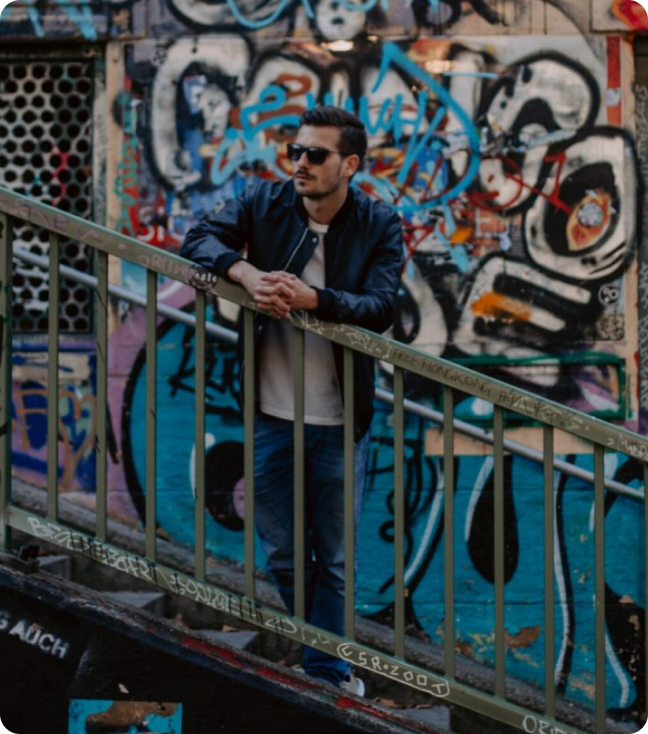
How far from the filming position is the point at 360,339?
3307 millimetres

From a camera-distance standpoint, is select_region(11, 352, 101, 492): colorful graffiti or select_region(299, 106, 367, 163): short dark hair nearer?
select_region(299, 106, 367, 163): short dark hair

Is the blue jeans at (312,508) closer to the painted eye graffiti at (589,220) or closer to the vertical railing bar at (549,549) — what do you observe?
the vertical railing bar at (549,549)

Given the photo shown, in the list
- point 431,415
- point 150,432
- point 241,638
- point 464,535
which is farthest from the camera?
point 464,535

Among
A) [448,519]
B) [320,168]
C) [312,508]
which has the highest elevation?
[320,168]

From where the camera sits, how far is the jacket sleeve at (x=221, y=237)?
3.43 meters

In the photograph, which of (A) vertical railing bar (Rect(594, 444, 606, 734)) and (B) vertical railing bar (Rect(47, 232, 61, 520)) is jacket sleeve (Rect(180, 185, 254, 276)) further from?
(A) vertical railing bar (Rect(594, 444, 606, 734))

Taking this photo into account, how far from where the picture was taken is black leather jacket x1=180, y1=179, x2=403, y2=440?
364 centimetres

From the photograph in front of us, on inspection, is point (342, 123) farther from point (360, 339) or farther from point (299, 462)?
point (299, 462)

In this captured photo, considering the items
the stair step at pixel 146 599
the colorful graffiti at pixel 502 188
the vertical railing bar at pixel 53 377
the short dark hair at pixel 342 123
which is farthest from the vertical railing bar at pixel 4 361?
the colorful graffiti at pixel 502 188

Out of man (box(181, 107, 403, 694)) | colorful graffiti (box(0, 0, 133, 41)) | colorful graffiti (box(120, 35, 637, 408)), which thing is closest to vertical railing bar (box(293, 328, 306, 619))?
man (box(181, 107, 403, 694))

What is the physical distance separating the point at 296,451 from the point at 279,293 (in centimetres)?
47

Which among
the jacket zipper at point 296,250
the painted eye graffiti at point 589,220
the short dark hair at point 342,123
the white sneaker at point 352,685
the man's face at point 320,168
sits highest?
the short dark hair at point 342,123

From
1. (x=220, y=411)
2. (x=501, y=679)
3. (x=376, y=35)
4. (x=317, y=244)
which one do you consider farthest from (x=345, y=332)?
(x=376, y=35)

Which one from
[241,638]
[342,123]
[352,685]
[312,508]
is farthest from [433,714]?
[342,123]
